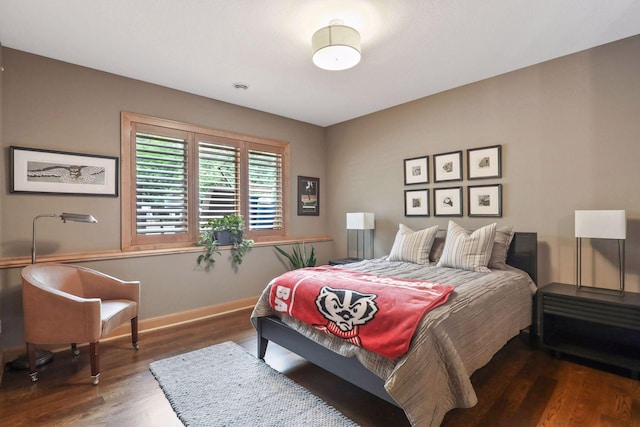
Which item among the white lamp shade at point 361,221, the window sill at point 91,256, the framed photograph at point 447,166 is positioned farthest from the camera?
the white lamp shade at point 361,221

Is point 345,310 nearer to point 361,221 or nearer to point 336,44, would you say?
point 336,44

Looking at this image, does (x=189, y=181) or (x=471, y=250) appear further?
(x=189, y=181)

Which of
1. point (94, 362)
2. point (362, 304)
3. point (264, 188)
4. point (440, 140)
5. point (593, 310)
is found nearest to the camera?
point (362, 304)

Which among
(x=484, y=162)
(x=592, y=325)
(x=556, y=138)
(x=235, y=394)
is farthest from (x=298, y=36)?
(x=592, y=325)

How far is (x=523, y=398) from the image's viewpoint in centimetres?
213

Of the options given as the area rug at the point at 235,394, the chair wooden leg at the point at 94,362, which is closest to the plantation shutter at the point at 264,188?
the area rug at the point at 235,394

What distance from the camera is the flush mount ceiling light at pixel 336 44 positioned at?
7.84ft

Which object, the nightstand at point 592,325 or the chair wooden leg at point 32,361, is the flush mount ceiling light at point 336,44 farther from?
the chair wooden leg at point 32,361

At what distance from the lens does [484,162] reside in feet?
11.7

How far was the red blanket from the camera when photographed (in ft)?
5.86

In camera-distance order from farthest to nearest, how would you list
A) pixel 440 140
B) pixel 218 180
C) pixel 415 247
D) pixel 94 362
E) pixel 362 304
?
1. pixel 218 180
2. pixel 440 140
3. pixel 415 247
4. pixel 94 362
5. pixel 362 304

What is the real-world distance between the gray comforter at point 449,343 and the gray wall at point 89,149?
1.49 metres

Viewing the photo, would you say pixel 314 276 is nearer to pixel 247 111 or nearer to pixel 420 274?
pixel 420 274

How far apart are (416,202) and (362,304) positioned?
97.9 inches
